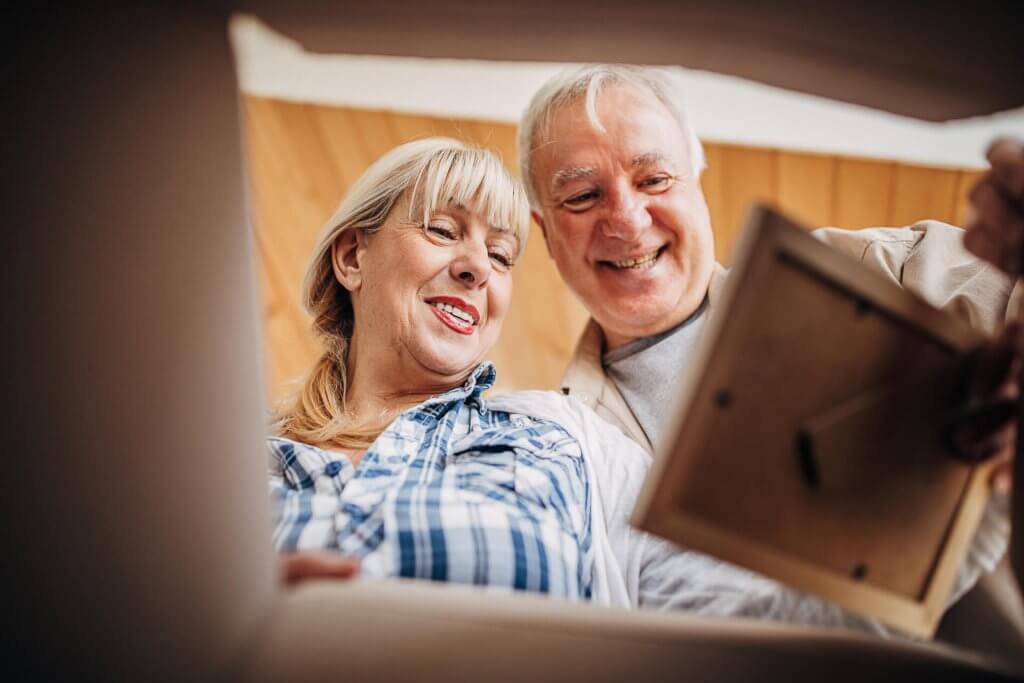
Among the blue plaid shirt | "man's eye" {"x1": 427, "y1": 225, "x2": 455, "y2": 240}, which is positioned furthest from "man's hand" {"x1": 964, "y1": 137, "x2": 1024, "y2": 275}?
"man's eye" {"x1": 427, "y1": 225, "x2": 455, "y2": 240}

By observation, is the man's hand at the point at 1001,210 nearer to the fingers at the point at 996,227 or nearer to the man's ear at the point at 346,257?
the fingers at the point at 996,227

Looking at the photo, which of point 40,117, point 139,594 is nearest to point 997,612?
point 139,594

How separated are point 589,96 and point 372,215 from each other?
0.40 metres

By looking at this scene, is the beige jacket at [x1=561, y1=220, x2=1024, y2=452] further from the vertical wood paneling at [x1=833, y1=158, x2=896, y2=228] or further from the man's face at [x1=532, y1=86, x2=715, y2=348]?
the vertical wood paneling at [x1=833, y1=158, x2=896, y2=228]

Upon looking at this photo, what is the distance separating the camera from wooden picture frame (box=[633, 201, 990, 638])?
0.59m

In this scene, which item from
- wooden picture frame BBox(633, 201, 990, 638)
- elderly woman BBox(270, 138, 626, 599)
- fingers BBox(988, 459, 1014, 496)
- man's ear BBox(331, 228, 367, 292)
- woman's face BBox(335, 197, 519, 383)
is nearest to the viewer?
wooden picture frame BBox(633, 201, 990, 638)

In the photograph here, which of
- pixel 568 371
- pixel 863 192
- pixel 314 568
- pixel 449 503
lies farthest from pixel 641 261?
pixel 863 192

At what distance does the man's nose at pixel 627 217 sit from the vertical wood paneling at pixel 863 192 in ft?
4.84

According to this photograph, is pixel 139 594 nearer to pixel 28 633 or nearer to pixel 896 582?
pixel 28 633

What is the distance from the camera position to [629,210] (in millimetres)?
1378

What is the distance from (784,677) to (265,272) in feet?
8.81

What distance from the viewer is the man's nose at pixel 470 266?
121 centimetres

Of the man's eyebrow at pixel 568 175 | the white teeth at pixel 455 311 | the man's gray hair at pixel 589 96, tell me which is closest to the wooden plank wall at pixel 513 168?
the man's gray hair at pixel 589 96

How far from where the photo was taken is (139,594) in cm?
54
